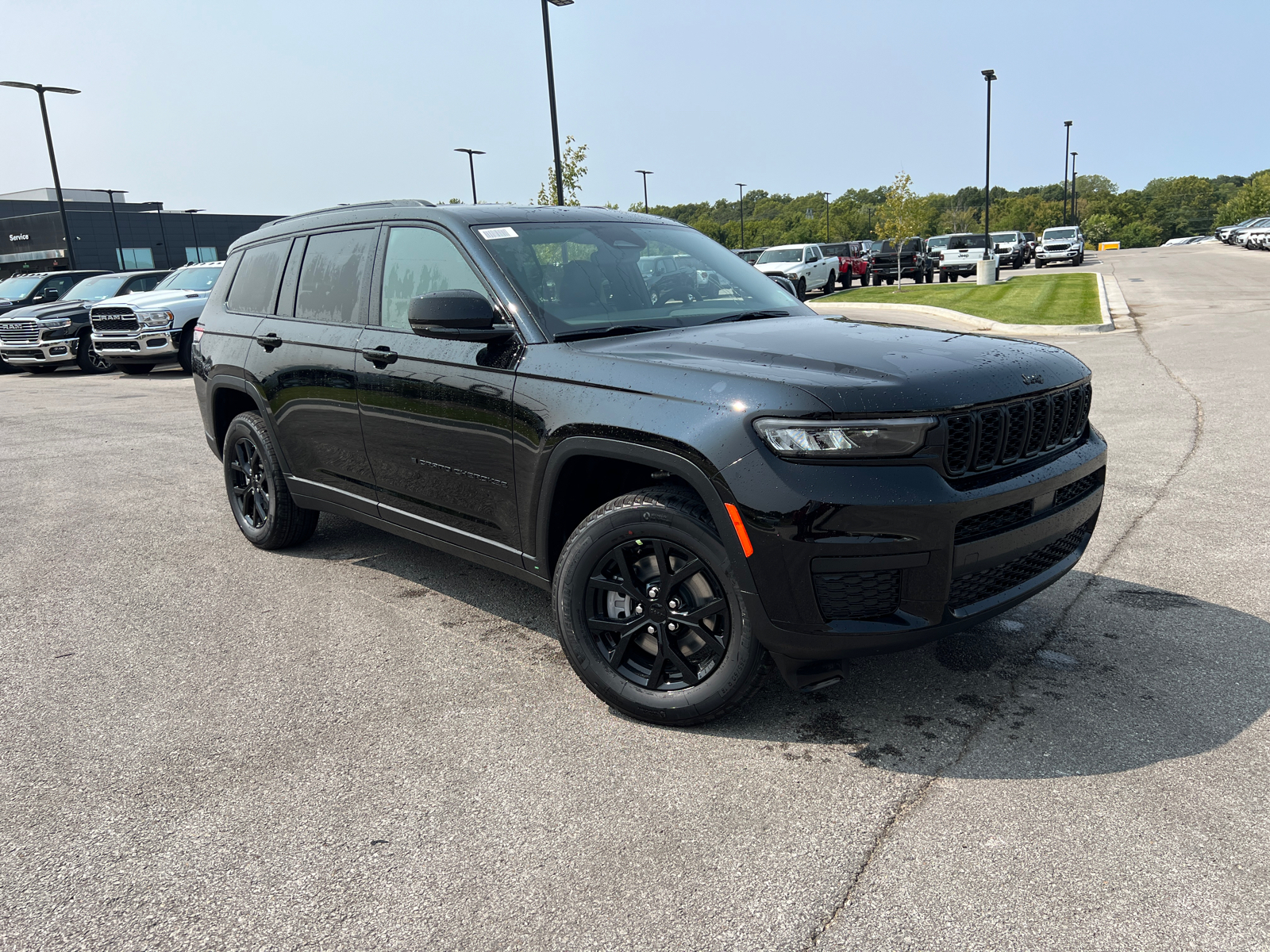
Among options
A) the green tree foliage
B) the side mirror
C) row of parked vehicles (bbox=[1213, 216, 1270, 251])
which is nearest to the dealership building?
the green tree foliage

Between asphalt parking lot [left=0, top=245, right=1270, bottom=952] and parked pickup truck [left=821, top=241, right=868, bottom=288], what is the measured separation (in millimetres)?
31917

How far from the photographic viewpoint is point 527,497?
12.3 ft

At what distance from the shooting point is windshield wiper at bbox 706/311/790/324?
13.8ft

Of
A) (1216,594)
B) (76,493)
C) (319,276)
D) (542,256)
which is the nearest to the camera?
(542,256)

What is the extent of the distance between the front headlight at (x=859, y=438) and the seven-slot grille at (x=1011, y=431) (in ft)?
0.45

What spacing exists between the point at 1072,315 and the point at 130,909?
65.4 ft

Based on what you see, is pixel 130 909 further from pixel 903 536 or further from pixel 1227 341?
pixel 1227 341

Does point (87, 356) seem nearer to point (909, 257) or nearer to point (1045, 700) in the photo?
point (1045, 700)

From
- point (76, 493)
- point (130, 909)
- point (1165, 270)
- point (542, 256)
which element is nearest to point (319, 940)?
point (130, 909)

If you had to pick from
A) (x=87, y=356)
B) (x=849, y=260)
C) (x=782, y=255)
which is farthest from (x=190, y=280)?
(x=849, y=260)

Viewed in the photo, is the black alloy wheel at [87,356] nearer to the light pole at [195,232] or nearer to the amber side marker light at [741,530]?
the amber side marker light at [741,530]

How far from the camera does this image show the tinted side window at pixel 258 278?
5.43 metres

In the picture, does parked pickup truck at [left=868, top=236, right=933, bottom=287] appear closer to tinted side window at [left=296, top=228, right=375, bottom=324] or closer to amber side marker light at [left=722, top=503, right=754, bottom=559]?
tinted side window at [left=296, top=228, right=375, bottom=324]

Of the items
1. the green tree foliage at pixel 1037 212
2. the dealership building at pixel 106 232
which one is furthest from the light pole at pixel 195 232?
the green tree foliage at pixel 1037 212
